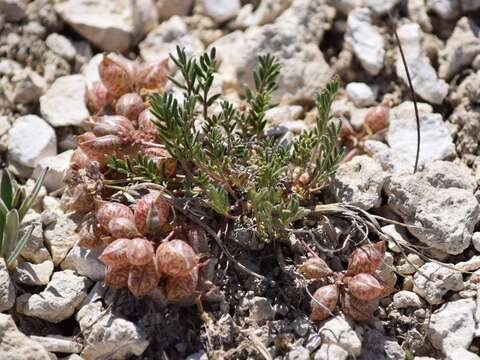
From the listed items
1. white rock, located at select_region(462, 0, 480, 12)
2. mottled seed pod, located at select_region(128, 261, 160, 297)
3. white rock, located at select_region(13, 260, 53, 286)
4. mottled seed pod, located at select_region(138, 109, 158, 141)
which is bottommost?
white rock, located at select_region(13, 260, 53, 286)

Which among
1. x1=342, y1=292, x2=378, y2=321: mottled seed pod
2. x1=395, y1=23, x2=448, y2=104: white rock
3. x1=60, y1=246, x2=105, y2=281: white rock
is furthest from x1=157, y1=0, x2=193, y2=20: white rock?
x1=342, y1=292, x2=378, y2=321: mottled seed pod

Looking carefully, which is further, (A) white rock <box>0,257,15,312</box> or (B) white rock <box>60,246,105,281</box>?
(B) white rock <box>60,246,105,281</box>

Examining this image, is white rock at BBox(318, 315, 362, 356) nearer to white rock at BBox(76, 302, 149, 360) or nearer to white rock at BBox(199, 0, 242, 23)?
white rock at BBox(76, 302, 149, 360)

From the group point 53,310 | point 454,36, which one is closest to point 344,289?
point 53,310

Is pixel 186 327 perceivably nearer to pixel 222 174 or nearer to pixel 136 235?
pixel 136 235

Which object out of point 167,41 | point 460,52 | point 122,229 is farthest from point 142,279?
point 460,52

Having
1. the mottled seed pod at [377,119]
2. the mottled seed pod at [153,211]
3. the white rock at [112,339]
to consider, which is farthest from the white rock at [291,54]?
the white rock at [112,339]
